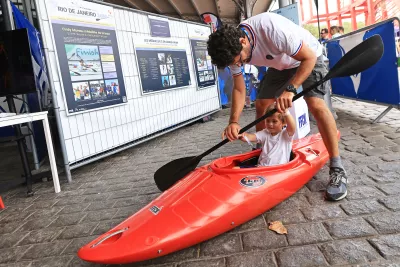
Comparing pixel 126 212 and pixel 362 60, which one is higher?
pixel 362 60

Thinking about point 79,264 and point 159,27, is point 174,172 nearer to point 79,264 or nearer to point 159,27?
point 79,264

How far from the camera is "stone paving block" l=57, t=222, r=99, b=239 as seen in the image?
225 cm

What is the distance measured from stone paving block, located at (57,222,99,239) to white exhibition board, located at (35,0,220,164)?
1.65m

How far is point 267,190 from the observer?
2082mm

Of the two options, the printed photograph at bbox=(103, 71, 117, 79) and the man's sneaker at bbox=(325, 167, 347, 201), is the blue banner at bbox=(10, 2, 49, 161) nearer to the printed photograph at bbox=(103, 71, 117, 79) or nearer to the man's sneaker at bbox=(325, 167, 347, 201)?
the printed photograph at bbox=(103, 71, 117, 79)

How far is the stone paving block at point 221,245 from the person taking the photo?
5.88 ft

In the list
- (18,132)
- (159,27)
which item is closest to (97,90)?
(18,132)

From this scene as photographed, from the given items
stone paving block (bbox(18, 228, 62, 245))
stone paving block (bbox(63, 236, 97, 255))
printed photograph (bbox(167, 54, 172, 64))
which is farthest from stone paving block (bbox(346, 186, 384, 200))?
printed photograph (bbox(167, 54, 172, 64))

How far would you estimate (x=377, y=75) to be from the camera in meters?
4.49

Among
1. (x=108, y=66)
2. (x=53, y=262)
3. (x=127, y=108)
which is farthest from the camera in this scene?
(x=127, y=108)

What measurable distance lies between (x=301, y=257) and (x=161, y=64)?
15.2 ft

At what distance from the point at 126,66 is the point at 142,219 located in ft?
11.6

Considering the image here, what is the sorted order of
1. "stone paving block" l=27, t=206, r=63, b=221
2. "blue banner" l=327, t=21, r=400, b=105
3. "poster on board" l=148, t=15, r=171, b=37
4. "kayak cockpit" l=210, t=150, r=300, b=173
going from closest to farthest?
"kayak cockpit" l=210, t=150, r=300, b=173 → "stone paving block" l=27, t=206, r=63, b=221 → "blue banner" l=327, t=21, r=400, b=105 → "poster on board" l=148, t=15, r=171, b=37

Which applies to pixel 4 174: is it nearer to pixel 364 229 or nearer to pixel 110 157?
pixel 110 157
